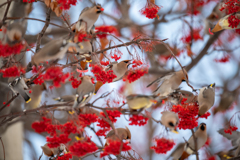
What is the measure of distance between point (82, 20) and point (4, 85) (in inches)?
30.3

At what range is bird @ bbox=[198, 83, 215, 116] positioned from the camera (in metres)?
1.94

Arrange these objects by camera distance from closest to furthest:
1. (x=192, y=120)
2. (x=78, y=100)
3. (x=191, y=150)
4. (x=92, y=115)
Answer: (x=92, y=115)
(x=192, y=120)
(x=78, y=100)
(x=191, y=150)

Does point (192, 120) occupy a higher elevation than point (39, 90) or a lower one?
lower

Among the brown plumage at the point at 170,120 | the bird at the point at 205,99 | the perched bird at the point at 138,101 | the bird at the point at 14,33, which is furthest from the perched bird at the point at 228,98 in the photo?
the bird at the point at 14,33

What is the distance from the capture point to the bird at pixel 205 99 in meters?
1.94

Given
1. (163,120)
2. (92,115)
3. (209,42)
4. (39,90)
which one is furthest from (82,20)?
(209,42)

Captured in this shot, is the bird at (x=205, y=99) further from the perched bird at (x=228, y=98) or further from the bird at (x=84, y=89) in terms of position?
the perched bird at (x=228, y=98)

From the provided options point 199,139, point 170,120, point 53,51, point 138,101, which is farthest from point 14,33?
point 199,139

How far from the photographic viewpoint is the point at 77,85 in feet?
6.15

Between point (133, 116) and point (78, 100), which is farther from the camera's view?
point (78, 100)

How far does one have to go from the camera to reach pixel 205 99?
2012mm

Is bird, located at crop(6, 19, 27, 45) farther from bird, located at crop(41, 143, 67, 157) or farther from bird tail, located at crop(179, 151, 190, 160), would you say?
bird tail, located at crop(179, 151, 190, 160)

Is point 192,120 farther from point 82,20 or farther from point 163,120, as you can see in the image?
point 82,20

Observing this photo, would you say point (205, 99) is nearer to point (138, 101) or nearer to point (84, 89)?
point (138, 101)
